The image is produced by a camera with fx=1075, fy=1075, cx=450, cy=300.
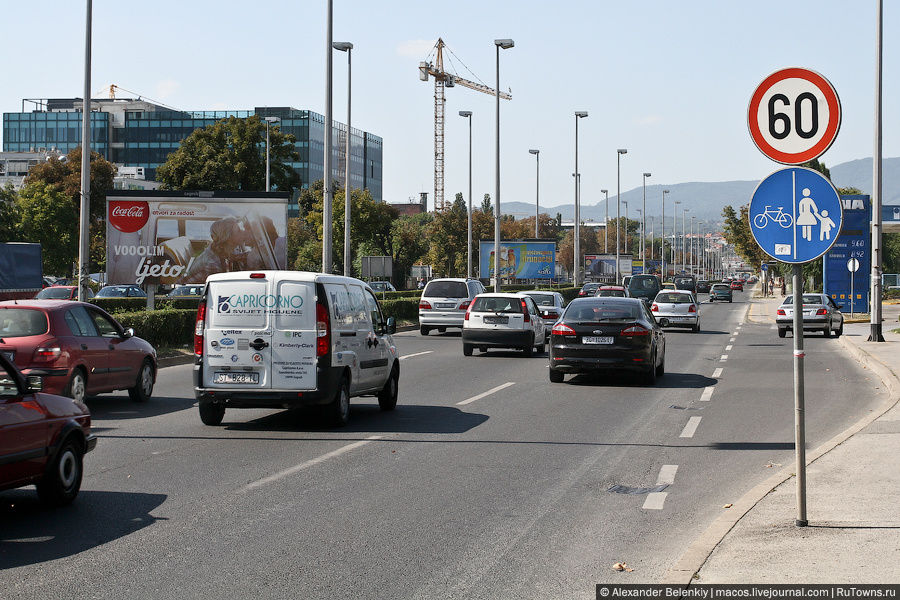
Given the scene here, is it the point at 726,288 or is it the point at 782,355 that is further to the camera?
the point at 726,288

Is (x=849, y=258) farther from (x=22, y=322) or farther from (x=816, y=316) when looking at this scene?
(x=22, y=322)

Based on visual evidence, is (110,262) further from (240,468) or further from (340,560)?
(340,560)

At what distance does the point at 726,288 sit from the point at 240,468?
8117 cm

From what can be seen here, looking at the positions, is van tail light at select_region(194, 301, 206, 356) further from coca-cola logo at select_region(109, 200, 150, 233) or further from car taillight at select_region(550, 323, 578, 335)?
coca-cola logo at select_region(109, 200, 150, 233)

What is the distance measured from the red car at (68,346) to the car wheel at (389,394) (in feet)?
12.6

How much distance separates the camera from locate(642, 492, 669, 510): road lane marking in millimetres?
8531

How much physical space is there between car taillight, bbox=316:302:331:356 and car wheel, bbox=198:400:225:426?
60.0 inches

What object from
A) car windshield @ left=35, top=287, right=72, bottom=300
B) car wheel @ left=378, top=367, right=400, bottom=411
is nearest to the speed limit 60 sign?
car wheel @ left=378, top=367, right=400, bottom=411

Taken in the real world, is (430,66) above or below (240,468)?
above

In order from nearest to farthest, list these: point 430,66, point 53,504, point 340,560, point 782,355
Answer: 1. point 340,560
2. point 53,504
3. point 782,355
4. point 430,66

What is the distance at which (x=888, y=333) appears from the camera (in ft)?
115

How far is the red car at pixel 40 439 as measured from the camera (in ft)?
25.3

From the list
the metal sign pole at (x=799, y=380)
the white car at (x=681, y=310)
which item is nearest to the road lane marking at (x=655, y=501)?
the metal sign pole at (x=799, y=380)

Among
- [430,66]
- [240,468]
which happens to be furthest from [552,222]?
[240,468]
